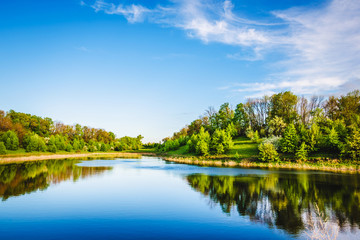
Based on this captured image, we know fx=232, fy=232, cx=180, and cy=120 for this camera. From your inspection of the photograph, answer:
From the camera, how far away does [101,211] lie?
16688 mm

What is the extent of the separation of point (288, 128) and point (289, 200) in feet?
132

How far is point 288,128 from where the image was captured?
55.8 m

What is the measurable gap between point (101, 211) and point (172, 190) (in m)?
9.12

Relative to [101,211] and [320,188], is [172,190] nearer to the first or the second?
[101,211]

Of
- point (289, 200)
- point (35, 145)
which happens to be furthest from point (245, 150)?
point (35, 145)

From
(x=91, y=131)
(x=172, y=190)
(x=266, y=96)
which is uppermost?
(x=266, y=96)

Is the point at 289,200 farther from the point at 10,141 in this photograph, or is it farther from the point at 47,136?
the point at 47,136

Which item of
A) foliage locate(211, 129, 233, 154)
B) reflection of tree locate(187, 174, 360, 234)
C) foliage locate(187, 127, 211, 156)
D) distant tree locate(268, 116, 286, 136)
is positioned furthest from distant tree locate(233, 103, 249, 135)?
reflection of tree locate(187, 174, 360, 234)

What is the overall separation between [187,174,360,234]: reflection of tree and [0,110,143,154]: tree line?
222 ft

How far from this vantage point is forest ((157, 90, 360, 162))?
48250 millimetres

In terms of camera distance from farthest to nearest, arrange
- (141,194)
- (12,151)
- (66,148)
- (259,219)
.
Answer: (66,148)
(12,151)
(141,194)
(259,219)

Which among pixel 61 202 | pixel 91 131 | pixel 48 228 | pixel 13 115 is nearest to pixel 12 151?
pixel 13 115

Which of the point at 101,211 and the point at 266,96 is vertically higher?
the point at 266,96

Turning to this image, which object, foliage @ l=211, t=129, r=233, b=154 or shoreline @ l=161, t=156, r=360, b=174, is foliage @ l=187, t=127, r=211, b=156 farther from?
shoreline @ l=161, t=156, r=360, b=174
